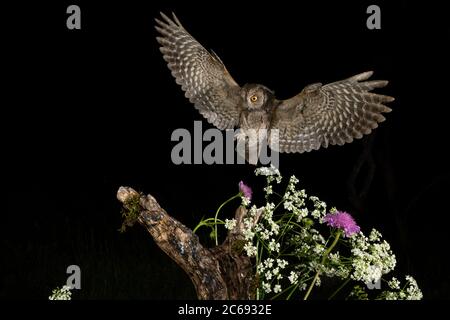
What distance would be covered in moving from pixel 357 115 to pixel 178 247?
1.17m

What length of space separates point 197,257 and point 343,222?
492 millimetres

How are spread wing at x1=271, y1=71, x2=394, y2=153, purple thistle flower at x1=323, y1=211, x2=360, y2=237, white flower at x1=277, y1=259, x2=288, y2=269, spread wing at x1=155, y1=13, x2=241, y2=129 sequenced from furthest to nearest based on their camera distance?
spread wing at x1=155, y1=13, x2=241, y2=129
spread wing at x1=271, y1=71, x2=394, y2=153
purple thistle flower at x1=323, y1=211, x2=360, y2=237
white flower at x1=277, y1=259, x2=288, y2=269

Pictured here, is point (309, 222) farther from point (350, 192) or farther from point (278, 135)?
point (350, 192)

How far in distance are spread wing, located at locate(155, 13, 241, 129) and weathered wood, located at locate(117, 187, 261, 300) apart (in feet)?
3.56

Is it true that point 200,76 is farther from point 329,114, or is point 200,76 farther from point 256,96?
point 329,114

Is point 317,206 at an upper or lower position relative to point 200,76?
lower

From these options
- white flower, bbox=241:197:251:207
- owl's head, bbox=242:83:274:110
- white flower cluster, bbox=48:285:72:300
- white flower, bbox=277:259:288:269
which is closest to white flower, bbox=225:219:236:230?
white flower, bbox=241:197:251:207

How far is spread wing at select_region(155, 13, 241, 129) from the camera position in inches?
142

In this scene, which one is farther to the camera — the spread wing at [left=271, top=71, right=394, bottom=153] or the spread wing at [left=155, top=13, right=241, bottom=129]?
the spread wing at [left=155, top=13, right=241, bottom=129]

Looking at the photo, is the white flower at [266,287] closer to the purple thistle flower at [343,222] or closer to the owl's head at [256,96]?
the purple thistle flower at [343,222]

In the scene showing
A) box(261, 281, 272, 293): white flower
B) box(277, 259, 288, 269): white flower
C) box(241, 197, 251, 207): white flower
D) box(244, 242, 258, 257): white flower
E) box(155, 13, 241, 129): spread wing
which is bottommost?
box(261, 281, 272, 293): white flower

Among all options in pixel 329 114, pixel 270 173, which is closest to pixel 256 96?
pixel 329 114

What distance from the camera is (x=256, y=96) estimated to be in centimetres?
335

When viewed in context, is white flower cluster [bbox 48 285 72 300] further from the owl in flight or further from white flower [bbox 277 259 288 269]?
the owl in flight
